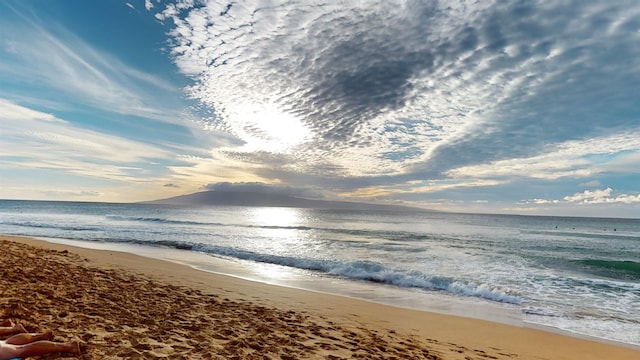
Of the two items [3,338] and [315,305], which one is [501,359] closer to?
[315,305]

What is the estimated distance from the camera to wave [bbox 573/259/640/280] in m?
19.4

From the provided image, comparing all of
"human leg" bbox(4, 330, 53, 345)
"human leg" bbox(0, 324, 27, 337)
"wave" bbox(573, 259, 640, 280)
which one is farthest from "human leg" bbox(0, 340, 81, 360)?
"wave" bbox(573, 259, 640, 280)

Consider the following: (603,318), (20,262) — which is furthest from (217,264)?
(603,318)

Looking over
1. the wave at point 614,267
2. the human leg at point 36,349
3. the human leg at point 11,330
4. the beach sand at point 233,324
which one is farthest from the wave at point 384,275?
the human leg at point 11,330

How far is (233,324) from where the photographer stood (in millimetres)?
6711

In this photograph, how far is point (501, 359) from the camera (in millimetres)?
6668

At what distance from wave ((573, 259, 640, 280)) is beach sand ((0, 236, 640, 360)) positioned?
1503cm

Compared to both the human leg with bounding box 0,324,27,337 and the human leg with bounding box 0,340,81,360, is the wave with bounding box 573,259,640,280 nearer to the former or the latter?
the human leg with bounding box 0,340,81,360

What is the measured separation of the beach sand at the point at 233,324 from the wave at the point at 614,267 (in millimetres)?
15030

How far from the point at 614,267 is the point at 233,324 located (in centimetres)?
2606

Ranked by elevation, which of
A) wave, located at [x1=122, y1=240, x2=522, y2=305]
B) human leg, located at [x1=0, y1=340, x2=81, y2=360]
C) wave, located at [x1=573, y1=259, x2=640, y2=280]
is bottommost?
wave, located at [x1=122, y1=240, x2=522, y2=305]

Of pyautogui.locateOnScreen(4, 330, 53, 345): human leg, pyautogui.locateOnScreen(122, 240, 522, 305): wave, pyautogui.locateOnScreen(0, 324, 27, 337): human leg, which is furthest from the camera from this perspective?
pyautogui.locateOnScreen(122, 240, 522, 305): wave

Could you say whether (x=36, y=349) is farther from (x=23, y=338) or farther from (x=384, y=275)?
(x=384, y=275)

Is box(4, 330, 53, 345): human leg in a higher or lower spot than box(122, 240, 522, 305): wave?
higher
